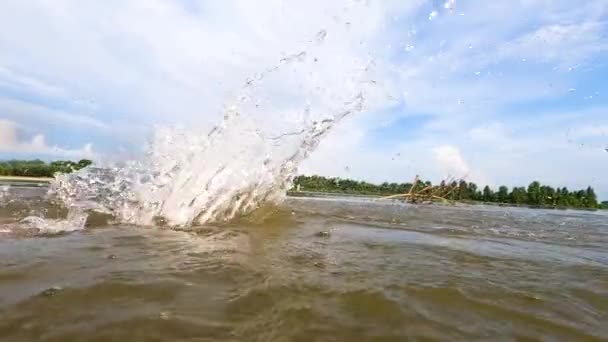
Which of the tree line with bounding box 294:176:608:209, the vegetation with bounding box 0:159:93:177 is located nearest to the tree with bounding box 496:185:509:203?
the tree line with bounding box 294:176:608:209

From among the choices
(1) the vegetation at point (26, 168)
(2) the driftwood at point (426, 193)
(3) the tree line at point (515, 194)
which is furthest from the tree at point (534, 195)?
(1) the vegetation at point (26, 168)

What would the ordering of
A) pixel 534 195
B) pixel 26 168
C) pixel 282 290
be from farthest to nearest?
pixel 534 195, pixel 26 168, pixel 282 290

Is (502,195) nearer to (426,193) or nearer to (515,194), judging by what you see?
(515,194)

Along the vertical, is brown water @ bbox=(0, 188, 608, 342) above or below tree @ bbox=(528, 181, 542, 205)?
below

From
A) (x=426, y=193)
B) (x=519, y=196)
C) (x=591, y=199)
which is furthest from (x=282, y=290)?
(x=591, y=199)

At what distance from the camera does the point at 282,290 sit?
368cm

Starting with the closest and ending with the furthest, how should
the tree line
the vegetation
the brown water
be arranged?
the brown water, the vegetation, the tree line

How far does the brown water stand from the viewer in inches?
111

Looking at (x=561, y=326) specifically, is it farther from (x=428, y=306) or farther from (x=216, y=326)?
(x=216, y=326)

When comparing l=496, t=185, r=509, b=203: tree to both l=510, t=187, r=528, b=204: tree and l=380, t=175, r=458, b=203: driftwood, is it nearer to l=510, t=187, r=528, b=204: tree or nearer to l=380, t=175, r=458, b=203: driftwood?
l=510, t=187, r=528, b=204: tree

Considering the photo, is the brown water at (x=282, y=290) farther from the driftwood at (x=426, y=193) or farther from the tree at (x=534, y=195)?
the tree at (x=534, y=195)

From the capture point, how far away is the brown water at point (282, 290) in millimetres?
2811

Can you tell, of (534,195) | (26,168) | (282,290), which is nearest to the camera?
(282,290)

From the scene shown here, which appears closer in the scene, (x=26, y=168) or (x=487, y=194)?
(x=26, y=168)
